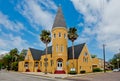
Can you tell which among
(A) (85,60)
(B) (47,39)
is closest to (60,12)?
(B) (47,39)

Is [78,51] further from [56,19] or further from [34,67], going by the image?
[34,67]

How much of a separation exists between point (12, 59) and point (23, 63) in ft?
122

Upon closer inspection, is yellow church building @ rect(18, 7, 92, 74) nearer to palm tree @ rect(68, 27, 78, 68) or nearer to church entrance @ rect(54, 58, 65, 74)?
church entrance @ rect(54, 58, 65, 74)

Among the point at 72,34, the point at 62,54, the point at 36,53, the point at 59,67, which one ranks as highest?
the point at 72,34

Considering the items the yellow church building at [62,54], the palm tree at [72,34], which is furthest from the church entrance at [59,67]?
the palm tree at [72,34]

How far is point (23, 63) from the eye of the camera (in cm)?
6769

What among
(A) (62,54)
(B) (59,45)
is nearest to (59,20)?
(B) (59,45)

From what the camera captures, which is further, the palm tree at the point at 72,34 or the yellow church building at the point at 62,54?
the yellow church building at the point at 62,54

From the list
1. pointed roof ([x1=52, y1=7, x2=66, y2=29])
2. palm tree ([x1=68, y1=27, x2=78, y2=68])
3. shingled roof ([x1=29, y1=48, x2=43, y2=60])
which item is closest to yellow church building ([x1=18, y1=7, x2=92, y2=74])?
pointed roof ([x1=52, y1=7, x2=66, y2=29])

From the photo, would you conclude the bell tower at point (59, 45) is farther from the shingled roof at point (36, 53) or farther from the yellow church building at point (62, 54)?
the shingled roof at point (36, 53)

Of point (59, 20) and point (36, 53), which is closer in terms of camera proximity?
point (59, 20)

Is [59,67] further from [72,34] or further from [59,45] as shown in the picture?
[72,34]

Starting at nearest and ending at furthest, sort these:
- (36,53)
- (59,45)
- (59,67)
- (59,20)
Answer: (59,45), (59,67), (59,20), (36,53)

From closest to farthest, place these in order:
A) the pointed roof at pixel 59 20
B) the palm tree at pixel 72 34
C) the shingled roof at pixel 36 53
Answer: the palm tree at pixel 72 34, the pointed roof at pixel 59 20, the shingled roof at pixel 36 53
